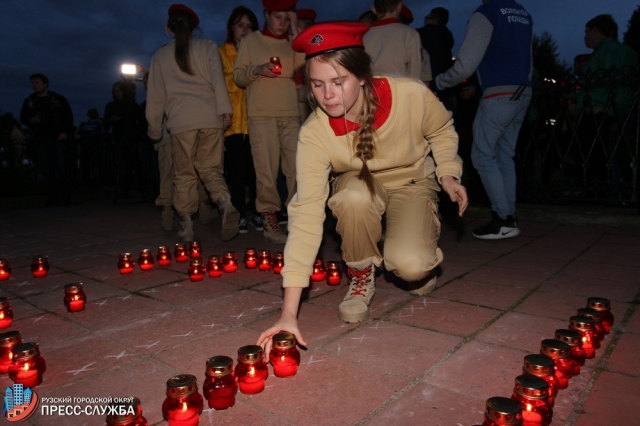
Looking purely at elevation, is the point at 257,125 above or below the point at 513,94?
below

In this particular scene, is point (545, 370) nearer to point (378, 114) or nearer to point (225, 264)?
point (378, 114)

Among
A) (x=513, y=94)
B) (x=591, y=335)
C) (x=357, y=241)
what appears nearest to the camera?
(x=591, y=335)

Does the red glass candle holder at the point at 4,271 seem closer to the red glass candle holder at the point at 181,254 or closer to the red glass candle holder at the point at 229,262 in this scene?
the red glass candle holder at the point at 181,254

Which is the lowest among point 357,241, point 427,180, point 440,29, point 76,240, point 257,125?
point 76,240

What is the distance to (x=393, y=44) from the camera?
4.64 meters

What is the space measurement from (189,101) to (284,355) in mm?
3683

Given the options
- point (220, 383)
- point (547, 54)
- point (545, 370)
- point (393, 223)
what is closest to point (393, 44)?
point (393, 223)

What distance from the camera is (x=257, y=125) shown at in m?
5.00

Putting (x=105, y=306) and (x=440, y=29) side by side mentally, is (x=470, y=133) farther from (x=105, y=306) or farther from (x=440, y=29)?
(x=105, y=306)

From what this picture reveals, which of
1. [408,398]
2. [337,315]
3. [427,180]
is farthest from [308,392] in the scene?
[427,180]

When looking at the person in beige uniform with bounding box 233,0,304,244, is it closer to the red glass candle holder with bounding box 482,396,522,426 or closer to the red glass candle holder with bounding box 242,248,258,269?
the red glass candle holder with bounding box 242,248,258,269

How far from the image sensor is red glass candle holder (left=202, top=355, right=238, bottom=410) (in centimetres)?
184

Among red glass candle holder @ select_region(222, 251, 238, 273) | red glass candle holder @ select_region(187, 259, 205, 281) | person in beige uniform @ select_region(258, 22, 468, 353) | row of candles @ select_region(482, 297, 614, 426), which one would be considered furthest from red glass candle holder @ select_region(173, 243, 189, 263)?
row of candles @ select_region(482, 297, 614, 426)

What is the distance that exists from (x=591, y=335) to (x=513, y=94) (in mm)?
3168
